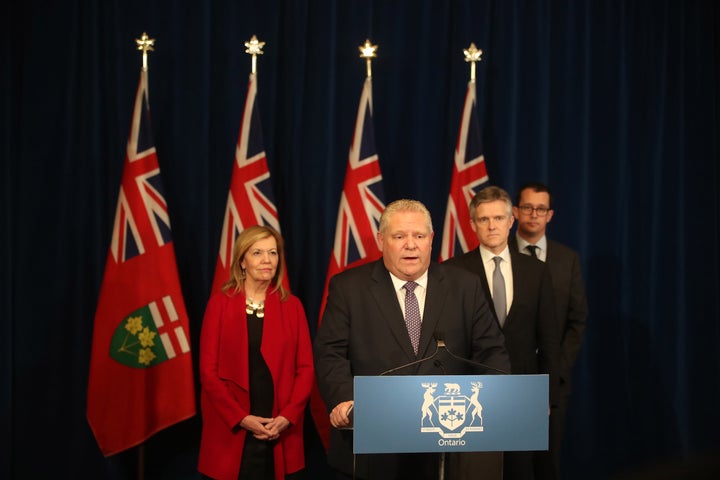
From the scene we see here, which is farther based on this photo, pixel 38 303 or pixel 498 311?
pixel 38 303

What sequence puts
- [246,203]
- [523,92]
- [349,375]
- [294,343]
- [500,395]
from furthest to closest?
[523,92] < [246,203] < [294,343] < [349,375] < [500,395]

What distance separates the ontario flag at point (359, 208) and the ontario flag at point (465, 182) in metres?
0.42

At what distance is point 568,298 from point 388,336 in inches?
62.9

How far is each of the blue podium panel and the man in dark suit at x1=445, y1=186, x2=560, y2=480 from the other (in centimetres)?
141

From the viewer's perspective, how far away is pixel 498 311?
3506 millimetres

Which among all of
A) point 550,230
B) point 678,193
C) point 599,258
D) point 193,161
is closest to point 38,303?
point 193,161

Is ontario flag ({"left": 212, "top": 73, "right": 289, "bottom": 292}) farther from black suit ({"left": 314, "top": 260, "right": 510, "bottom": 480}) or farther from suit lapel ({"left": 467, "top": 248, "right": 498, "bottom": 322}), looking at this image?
black suit ({"left": 314, "top": 260, "right": 510, "bottom": 480})

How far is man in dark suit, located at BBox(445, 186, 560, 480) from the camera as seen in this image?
3473mm

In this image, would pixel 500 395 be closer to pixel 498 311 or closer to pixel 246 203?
pixel 498 311

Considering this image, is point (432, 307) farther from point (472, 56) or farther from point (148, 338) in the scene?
point (472, 56)

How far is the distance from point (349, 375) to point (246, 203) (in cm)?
198

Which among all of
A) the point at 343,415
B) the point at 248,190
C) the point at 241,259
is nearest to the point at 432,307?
the point at 343,415

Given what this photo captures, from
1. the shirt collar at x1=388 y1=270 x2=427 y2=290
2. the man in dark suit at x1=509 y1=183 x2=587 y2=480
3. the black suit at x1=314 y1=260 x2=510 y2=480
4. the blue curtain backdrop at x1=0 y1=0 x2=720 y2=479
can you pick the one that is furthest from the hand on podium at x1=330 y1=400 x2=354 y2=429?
the blue curtain backdrop at x1=0 y1=0 x2=720 y2=479

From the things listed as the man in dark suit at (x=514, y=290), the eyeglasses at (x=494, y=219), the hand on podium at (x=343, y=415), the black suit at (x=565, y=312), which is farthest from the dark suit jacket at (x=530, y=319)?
the hand on podium at (x=343, y=415)
